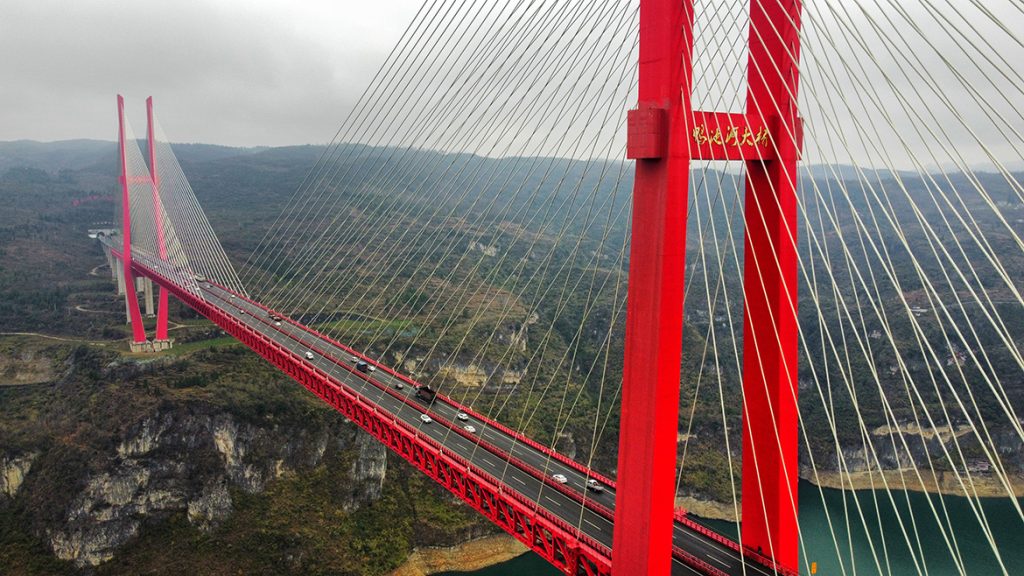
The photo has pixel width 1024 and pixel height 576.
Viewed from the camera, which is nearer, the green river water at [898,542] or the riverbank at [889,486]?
the green river water at [898,542]

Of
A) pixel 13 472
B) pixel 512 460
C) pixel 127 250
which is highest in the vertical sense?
pixel 127 250

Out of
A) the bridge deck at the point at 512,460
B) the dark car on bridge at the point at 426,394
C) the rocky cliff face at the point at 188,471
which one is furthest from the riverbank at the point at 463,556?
the dark car on bridge at the point at 426,394

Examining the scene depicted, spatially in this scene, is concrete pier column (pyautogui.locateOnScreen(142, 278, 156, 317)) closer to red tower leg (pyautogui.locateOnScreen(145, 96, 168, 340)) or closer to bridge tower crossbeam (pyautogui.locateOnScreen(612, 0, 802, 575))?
red tower leg (pyautogui.locateOnScreen(145, 96, 168, 340))

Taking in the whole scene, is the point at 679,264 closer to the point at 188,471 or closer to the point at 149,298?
the point at 188,471

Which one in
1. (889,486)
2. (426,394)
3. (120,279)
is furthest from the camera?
(120,279)

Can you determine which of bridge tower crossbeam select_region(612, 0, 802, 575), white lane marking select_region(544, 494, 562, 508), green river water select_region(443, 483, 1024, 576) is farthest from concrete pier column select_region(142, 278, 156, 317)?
bridge tower crossbeam select_region(612, 0, 802, 575)

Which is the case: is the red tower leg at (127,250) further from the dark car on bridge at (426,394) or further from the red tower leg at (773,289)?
the red tower leg at (773,289)

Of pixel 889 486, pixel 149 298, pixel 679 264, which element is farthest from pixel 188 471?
pixel 889 486
